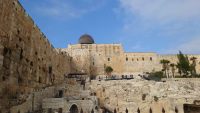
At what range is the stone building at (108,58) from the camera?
142ft

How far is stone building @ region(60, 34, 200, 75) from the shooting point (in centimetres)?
4322

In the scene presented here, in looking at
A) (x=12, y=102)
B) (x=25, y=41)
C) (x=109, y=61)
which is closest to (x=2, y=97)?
(x=12, y=102)

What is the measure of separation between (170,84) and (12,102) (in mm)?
15327

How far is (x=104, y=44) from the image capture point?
45.5 m

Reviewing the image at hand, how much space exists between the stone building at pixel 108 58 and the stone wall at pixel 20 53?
50.5 feet

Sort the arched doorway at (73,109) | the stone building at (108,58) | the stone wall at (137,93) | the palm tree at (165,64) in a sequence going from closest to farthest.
A: the arched doorway at (73,109), the stone wall at (137,93), the stone building at (108,58), the palm tree at (165,64)

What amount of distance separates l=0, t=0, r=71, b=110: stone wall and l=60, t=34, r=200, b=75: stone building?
50.5 ft

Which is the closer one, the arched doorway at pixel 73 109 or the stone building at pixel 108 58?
the arched doorway at pixel 73 109

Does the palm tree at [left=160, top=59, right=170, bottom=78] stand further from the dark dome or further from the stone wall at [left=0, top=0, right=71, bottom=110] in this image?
the stone wall at [left=0, top=0, right=71, bottom=110]

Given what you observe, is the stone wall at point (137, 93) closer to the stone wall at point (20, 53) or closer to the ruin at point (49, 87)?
the ruin at point (49, 87)

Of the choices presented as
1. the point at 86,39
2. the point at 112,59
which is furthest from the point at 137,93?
the point at 86,39

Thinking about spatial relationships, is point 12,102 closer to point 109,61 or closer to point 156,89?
point 156,89

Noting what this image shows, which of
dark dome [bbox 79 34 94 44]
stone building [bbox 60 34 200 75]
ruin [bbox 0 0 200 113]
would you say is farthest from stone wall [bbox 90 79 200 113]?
dark dome [bbox 79 34 94 44]

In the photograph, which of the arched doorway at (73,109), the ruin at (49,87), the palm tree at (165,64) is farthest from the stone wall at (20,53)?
the palm tree at (165,64)
